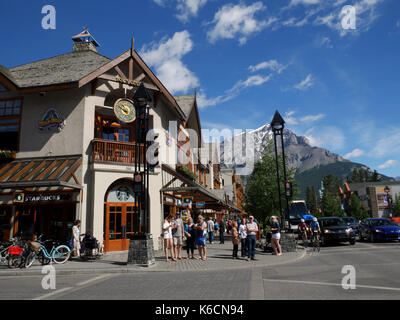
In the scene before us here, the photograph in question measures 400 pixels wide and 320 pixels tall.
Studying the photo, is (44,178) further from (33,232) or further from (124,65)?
(124,65)

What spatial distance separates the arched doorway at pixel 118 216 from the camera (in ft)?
52.6

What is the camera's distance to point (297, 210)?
34219 mm

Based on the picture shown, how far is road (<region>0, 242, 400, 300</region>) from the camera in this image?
20.5 ft

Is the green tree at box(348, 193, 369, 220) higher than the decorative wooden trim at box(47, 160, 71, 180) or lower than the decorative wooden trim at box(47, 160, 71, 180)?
lower

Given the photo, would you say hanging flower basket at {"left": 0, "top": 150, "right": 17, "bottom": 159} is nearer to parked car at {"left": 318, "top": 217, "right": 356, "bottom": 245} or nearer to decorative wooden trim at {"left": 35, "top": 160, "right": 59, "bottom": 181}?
decorative wooden trim at {"left": 35, "top": 160, "right": 59, "bottom": 181}

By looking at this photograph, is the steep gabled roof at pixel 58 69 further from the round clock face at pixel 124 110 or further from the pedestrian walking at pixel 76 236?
the pedestrian walking at pixel 76 236

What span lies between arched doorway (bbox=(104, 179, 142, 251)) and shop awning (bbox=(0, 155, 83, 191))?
1980 mm

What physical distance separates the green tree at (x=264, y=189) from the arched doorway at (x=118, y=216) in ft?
53.8

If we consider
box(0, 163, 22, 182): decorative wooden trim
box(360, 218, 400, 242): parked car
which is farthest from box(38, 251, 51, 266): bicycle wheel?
box(360, 218, 400, 242): parked car

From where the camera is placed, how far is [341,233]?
17.7m

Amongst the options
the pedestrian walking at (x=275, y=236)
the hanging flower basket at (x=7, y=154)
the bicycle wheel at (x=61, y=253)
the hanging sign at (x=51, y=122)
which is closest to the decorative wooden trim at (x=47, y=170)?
the hanging sign at (x=51, y=122)

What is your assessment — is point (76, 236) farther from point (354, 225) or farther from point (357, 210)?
point (357, 210)

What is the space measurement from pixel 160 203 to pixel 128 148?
11.9 feet
